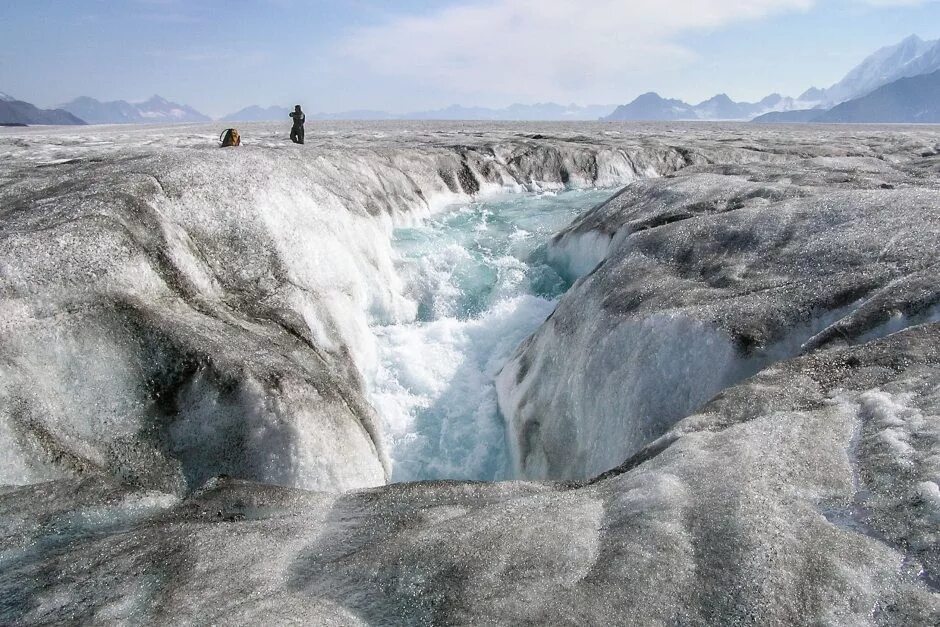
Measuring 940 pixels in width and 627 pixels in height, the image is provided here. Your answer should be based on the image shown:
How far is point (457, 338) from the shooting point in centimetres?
1539

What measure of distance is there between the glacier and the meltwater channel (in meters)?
0.10

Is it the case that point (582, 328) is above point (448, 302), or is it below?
above

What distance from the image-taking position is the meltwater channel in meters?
11.6

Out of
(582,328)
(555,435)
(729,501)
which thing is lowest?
(555,435)

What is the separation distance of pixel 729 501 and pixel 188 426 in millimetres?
6711

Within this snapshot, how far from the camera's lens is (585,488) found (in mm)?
5316

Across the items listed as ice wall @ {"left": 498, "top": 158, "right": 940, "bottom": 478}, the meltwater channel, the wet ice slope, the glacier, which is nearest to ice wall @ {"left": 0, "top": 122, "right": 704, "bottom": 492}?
the glacier

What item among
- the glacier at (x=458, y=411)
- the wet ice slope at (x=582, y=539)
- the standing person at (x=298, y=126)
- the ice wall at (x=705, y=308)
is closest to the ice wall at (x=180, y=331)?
the glacier at (x=458, y=411)

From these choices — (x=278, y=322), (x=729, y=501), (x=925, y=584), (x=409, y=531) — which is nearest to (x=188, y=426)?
(x=278, y=322)

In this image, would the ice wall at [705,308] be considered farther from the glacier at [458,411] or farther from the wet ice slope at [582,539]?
the wet ice slope at [582,539]

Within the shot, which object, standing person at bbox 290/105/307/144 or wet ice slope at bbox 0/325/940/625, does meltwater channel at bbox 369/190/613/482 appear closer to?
wet ice slope at bbox 0/325/940/625

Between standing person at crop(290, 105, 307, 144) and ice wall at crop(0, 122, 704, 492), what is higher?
standing person at crop(290, 105, 307, 144)

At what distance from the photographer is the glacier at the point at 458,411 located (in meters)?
3.79

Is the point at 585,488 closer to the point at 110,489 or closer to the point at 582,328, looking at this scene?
the point at 110,489
